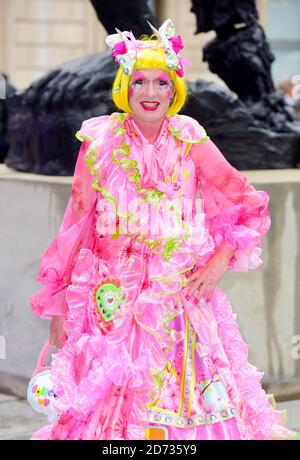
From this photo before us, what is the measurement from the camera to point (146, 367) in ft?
10.2

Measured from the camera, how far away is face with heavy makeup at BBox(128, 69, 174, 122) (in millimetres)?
3105

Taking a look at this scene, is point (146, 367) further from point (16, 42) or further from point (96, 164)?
point (16, 42)

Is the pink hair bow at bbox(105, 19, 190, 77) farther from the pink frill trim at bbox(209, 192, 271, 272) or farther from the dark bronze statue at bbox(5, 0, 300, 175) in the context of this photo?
the dark bronze statue at bbox(5, 0, 300, 175)

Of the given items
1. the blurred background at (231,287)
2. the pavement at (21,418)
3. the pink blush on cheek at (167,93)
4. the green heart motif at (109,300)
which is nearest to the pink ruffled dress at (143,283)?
the green heart motif at (109,300)

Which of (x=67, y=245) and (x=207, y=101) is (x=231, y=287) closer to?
(x=207, y=101)

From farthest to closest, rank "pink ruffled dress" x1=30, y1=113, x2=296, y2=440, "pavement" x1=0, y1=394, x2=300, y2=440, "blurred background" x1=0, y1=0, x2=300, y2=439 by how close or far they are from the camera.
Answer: "blurred background" x1=0, y1=0, x2=300, y2=439, "pavement" x1=0, y1=394, x2=300, y2=440, "pink ruffled dress" x1=30, y1=113, x2=296, y2=440

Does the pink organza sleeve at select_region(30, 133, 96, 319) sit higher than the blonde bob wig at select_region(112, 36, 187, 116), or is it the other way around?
the blonde bob wig at select_region(112, 36, 187, 116)

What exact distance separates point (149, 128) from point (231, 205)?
0.37 metres

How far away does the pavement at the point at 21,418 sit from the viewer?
441 centimetres

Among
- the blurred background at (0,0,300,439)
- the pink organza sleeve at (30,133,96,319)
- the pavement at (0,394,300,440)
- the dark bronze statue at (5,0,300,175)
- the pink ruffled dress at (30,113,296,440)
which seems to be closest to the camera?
the pink ruffled dress at (30,113,296,440)

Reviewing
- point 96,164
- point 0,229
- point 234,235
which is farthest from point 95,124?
point 0,229

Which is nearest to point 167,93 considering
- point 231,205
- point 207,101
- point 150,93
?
point 150,93

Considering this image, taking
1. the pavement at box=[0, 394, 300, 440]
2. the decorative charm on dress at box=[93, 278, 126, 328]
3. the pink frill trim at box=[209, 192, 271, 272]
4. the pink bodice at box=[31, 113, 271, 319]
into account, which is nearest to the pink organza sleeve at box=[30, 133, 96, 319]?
the pink bodice at box=[31, 113, 271, 319]
